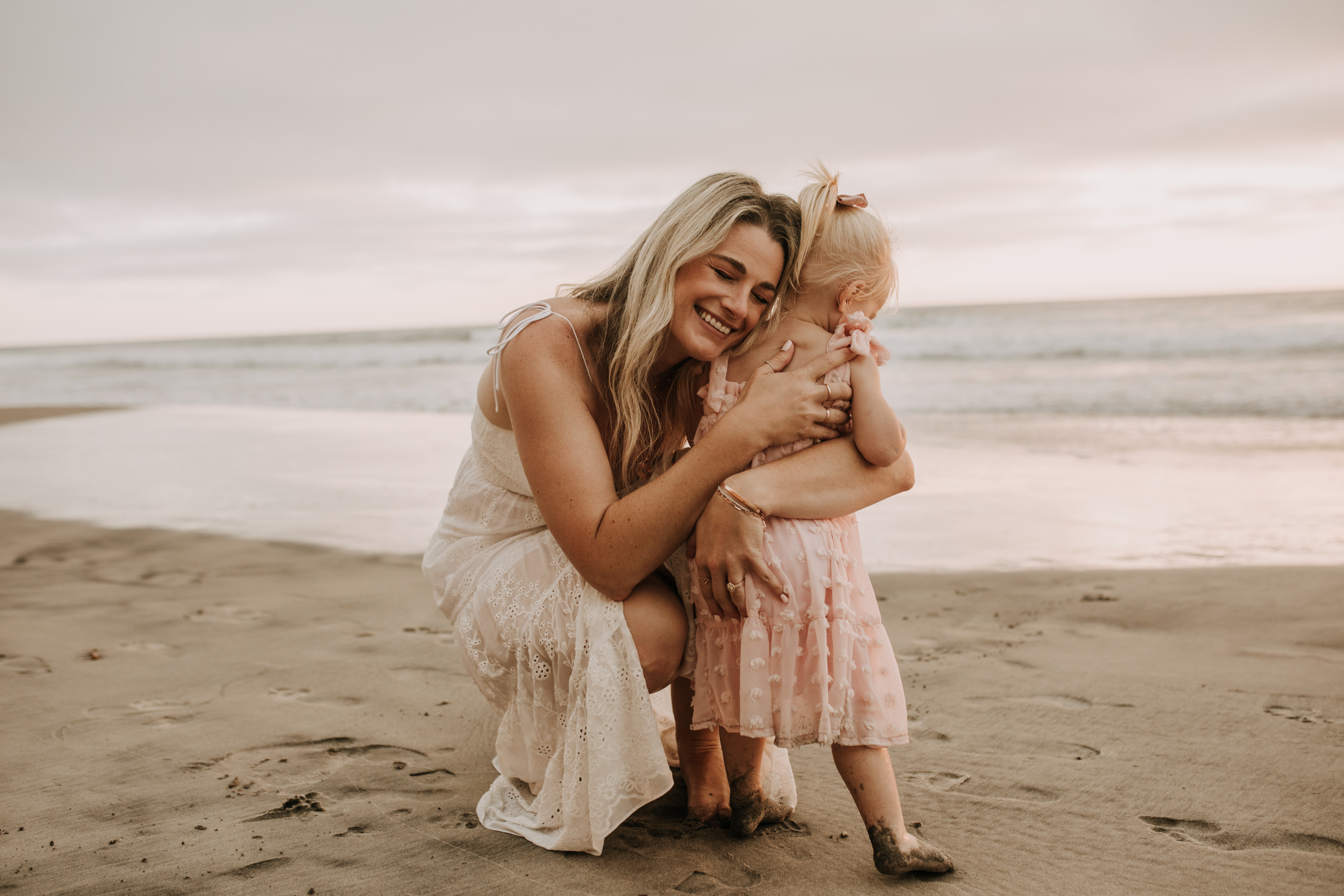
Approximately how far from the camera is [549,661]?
222 cm

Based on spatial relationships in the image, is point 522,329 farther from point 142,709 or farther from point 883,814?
point 142,709

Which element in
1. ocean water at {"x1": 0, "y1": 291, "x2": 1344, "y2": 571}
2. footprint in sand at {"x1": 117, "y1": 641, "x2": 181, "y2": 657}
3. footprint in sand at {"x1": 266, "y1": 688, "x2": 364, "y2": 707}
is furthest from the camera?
ocean water at {"x1": 0, "y1": 291, "x2": 1344, "y2": 571}

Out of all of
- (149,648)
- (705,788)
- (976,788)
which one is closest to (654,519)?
(705,788)

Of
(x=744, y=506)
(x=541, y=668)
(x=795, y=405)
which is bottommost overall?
(x=541, y=668)

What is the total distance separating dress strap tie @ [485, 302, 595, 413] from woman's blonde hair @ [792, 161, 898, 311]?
0.66 metres

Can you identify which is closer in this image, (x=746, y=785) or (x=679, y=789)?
(x=746, y=785)

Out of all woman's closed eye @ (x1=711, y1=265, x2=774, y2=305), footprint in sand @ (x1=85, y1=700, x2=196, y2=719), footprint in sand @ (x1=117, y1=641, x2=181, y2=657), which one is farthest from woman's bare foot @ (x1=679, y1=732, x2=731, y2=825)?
footprint in sand @ (x1=117, y1=641, x2=181, y2=657)

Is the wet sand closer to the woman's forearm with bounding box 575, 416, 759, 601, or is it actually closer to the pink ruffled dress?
the pink ruffled dress

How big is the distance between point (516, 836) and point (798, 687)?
2.67 ft

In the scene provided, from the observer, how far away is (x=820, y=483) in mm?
2195

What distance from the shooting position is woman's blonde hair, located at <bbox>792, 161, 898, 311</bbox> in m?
2.47

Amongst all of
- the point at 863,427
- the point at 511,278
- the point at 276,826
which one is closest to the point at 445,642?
the point at 276,826

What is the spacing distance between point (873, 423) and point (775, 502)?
337 mm

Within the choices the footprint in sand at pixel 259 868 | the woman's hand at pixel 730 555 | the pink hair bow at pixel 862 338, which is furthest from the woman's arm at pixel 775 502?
the footprint in sand at pixel 259 868
